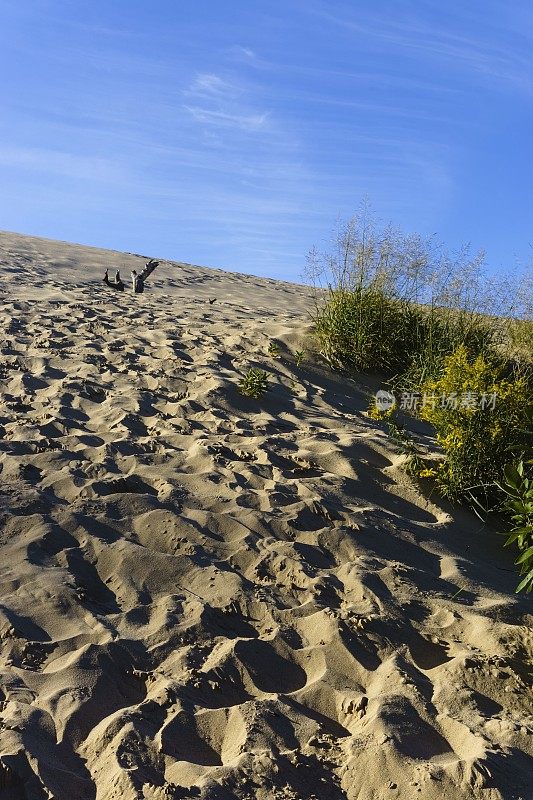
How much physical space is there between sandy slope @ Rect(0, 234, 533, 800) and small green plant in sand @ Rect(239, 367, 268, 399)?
6 centimetres

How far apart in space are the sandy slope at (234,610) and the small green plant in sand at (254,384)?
0.06 meters

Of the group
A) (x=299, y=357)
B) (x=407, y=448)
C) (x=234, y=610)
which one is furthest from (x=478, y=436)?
(x=299, y=357)

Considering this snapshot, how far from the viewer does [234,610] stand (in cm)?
333

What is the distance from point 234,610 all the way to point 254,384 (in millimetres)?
2755

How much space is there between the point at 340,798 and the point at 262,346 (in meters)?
5.14

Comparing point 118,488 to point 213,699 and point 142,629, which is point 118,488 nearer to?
point 142,629

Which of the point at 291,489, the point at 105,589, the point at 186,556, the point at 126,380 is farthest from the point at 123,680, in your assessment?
the point at 126,380

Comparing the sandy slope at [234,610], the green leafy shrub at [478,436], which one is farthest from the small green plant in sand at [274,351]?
the green leafy shrub at [478,436]

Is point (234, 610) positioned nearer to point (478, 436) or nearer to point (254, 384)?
point (478, 436)

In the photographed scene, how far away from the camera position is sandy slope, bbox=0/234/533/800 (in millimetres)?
2533

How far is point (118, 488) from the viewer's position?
4246mm

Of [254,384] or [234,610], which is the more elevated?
[254,384]

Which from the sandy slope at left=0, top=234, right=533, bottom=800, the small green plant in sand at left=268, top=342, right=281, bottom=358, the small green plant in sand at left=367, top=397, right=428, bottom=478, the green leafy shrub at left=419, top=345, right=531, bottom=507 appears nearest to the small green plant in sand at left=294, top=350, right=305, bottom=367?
the small green plant in sand at left=268, top=342, right=281, bottom=358

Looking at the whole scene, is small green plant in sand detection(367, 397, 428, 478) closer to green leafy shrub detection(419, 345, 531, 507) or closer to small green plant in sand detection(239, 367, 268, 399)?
green leafy shrub detection(419, 345, 531, 507)
